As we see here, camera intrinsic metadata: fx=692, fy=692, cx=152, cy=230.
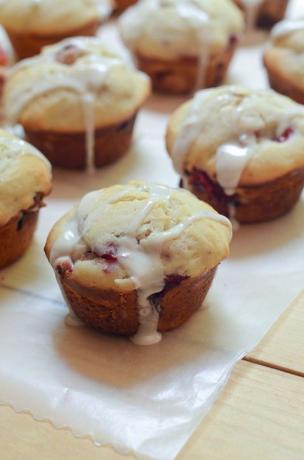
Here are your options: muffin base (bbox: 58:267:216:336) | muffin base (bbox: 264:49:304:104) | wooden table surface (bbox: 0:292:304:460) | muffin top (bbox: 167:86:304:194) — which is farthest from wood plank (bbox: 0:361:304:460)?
muffin base (bbox: 264:49:304:104)

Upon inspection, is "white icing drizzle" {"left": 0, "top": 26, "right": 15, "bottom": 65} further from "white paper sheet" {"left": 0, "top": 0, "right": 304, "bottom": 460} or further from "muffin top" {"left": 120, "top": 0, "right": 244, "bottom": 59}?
"white paper sheet" {"left": 0, "top": 0, "right": 304, "bottom": 460}

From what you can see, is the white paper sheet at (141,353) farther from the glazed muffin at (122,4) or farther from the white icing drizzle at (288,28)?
the glazed muffin at (122,4)

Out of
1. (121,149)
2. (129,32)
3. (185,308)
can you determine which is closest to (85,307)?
(185,308)

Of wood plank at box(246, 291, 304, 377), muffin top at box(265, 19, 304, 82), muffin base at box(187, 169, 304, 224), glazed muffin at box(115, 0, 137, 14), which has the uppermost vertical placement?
muffin top at box(265, 19, 304, 82)

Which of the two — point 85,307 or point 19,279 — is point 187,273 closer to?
point 85,307

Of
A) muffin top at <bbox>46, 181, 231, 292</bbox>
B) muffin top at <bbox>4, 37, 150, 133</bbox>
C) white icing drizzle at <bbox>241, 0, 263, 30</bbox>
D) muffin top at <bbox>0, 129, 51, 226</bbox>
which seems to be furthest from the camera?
white icing drizzle at <bbox>241, 0, 263, 30</bbox>

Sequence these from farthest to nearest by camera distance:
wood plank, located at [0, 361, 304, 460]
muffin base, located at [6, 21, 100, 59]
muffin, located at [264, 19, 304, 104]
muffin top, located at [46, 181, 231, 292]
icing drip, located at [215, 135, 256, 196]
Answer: muffin base, located at [6, 21, 100, 59], muffin, located at [264, 19, 304, 104], icing drip, located at [215, 135, 256, 196], muffin top, located at [46, 181, 231, 292], wood plank, located at [0, 361, 304, 460]
